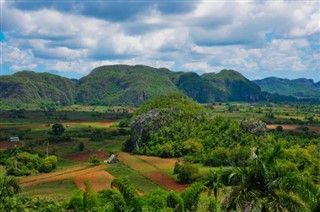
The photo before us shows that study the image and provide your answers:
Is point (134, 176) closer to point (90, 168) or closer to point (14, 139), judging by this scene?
point (90, 168)

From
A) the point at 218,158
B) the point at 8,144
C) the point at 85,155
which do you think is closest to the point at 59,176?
the point at 85,155

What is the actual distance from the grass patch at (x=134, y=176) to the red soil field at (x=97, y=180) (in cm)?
236

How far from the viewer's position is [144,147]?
354 feet

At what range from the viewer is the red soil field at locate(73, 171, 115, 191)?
6769cm

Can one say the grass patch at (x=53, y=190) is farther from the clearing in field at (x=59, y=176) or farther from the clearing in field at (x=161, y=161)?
the clearing in field at (x=161, y=161)

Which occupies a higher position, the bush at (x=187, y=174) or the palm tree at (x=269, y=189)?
the palm tree at (x=269, y=189)

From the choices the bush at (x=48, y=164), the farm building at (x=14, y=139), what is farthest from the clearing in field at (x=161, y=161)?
the farm building at (x=14, y=139)

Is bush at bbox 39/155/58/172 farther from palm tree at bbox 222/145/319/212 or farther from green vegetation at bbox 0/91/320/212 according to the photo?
palm tree at bbox 222/145/319/212

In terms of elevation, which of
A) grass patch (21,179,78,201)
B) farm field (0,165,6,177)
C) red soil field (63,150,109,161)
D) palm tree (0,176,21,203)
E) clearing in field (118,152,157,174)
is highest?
palm tree (0,176,21,203)

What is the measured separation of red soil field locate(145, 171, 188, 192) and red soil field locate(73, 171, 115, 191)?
25.2 ft

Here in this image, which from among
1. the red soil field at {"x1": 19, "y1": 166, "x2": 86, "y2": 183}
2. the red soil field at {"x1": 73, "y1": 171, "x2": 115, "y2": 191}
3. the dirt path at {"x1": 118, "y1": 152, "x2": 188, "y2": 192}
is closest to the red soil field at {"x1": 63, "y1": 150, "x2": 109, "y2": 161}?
the dirt path at {"x1": 118, "y1": 152, "x2": 188, "y2": 192}

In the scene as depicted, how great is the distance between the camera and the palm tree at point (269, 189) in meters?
19.6

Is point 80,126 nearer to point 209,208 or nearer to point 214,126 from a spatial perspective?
point 214,126

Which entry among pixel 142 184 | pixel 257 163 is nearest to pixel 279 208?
pixel 257 163
